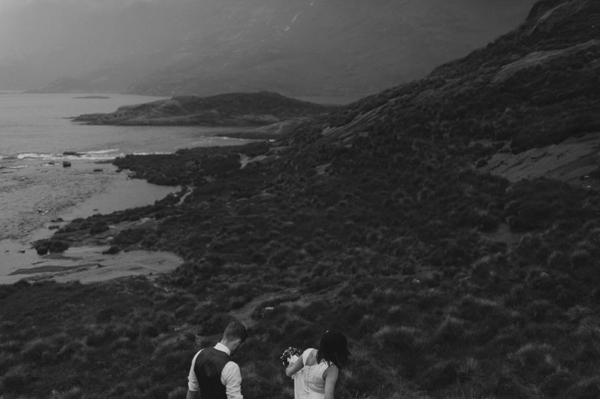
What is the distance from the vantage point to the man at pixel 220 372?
629 centimetres

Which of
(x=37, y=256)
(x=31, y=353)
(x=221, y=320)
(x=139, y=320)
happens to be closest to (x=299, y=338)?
(x=221, y=320)

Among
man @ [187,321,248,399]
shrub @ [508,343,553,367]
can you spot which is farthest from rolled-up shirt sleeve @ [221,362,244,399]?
shrub @ [508,343,553,367]

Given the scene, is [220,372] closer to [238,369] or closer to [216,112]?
[238,369]

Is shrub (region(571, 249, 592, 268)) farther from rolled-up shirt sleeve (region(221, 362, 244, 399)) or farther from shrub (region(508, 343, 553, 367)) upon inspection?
rolled-up shirt sleeve (region(221, 362, 244, 399))

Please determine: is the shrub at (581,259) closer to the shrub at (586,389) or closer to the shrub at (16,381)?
the shrub at (586,389)

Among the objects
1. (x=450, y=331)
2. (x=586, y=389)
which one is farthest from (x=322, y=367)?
(x=450, y=331)

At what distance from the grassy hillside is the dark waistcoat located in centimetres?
426

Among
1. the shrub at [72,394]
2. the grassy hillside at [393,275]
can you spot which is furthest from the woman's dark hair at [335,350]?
the shrub at [72,394]

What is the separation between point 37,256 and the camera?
30.2 metres

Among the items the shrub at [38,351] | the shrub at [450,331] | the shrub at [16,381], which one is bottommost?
the shrub at [38,351]

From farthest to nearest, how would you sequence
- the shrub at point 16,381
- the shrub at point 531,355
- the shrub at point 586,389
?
the shrub at point 16,381, the shrub at point 531,355, the shrub at point 586,389

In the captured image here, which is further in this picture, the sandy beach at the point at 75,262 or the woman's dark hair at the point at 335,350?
the sandy beach at the point at 75,262

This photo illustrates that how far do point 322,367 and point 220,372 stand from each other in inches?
62.0

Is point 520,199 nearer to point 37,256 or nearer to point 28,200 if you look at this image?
point 37,256
